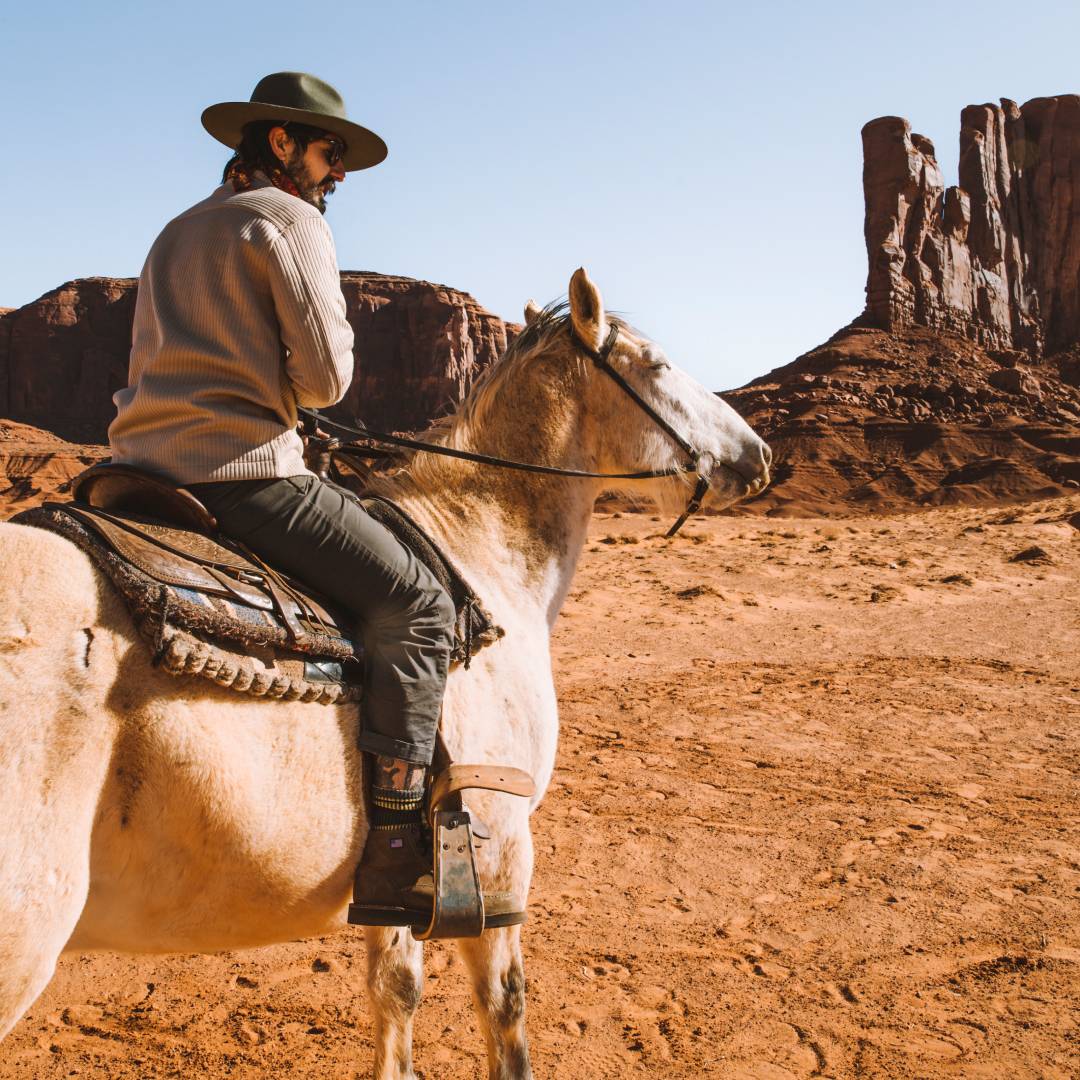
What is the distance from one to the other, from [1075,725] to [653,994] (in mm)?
6612

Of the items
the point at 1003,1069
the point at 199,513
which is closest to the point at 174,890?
the point at 199,513

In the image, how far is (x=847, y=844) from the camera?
6.33 m

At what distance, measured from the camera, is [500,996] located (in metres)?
3.05

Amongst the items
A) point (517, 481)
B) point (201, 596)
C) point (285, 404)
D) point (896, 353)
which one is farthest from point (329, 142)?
point (896, 353)

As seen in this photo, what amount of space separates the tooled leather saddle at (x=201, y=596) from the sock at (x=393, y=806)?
0.29 metres

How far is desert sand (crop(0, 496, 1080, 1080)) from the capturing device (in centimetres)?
400

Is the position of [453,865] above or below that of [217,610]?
below

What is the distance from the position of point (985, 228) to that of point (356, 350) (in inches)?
2129

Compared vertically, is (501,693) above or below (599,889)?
above

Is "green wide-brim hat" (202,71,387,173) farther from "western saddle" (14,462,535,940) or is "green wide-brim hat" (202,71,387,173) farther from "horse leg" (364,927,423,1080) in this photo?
"horse leg" (364,927,423,1080)

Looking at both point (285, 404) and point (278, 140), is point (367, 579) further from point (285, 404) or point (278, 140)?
point (278, 140)

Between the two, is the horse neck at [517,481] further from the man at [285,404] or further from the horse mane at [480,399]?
the man at [285,404]

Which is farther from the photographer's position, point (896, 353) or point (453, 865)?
point (896, 353)

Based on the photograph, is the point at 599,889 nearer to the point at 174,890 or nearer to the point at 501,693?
the point at 501,693
